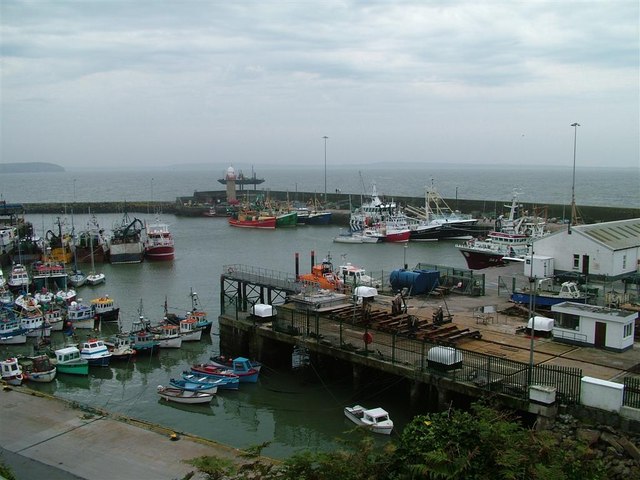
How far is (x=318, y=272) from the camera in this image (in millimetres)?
35406

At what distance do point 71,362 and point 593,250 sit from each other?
23.3 metres

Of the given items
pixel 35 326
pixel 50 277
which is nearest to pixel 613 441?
pixel 35 326

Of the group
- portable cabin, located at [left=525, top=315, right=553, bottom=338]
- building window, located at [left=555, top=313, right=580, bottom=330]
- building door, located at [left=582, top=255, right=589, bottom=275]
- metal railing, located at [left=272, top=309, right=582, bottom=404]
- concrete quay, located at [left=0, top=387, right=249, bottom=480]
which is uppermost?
building door, located at [left=582, top=255, right=589, bottom=275]

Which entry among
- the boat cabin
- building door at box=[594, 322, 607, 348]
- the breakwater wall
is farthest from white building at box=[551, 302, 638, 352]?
the breakwater wall

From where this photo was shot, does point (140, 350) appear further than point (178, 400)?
Yes

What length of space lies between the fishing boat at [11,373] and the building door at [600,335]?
21.3 metres

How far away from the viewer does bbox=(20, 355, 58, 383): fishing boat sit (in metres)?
26.0

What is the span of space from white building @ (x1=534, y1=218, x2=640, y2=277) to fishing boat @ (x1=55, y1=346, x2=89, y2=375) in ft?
70.1

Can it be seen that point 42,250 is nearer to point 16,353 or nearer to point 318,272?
point 16,353

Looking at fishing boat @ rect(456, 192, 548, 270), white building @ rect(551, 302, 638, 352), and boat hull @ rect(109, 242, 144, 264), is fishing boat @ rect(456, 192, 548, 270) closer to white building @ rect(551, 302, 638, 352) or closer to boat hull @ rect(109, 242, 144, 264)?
white building @ rect(551, 302, 638, 352)

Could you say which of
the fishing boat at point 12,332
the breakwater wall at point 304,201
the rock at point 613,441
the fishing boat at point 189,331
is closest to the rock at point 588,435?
the rock at point 613,441

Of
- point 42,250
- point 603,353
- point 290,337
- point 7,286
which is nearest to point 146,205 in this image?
point 42,250

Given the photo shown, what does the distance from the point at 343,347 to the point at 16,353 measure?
16957 mm

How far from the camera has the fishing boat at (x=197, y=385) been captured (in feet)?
77.7
